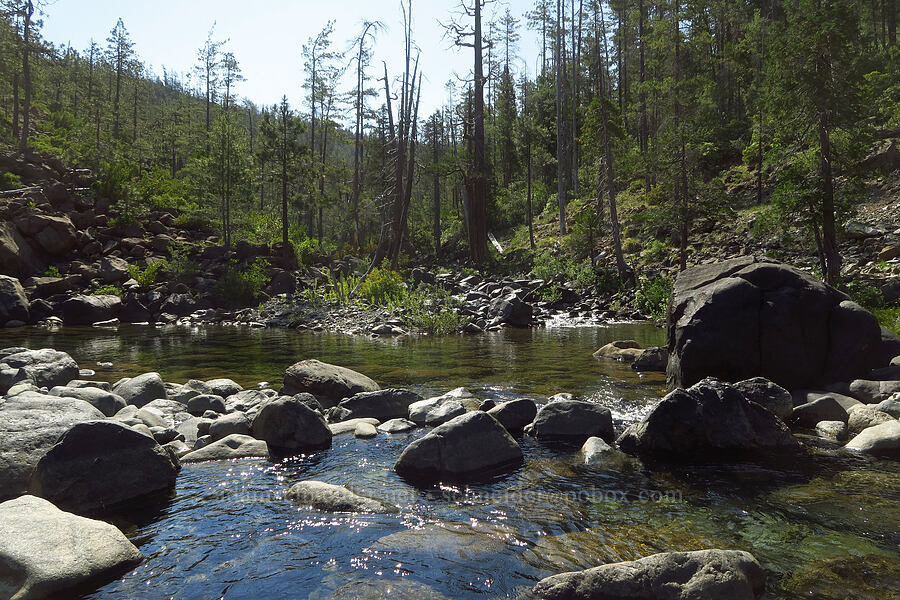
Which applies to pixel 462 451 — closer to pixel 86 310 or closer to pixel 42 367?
pixel 42 367

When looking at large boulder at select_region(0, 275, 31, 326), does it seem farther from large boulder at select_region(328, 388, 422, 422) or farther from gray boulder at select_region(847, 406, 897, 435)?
gray boulder at select_region(847, 406, 897, 435)

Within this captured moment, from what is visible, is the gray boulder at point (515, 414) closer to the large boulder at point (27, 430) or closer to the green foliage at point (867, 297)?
the large boulder at point (27, 430)

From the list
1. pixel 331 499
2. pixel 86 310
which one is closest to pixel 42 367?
pixel 331 499

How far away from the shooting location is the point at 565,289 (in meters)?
23.9

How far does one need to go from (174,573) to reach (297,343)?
496 inches

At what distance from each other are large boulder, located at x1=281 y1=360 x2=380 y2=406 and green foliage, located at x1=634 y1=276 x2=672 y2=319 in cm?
1418

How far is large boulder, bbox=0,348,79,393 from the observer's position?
29.1 ft

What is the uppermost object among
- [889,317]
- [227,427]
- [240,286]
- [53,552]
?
[240,286]

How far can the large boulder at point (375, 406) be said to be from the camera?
754 cm

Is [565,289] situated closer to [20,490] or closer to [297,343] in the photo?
[297,343]

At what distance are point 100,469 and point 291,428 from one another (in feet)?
6.73

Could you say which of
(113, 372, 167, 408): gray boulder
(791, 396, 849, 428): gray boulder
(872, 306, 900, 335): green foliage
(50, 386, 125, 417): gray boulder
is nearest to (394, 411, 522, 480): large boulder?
(791, 396, 849, 428): gray boulder

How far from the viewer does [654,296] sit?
20.2 meters

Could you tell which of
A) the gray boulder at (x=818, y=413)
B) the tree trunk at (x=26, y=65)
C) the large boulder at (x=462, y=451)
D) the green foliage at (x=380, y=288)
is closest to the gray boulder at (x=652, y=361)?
the gray boulder at (x=818, y=413)
